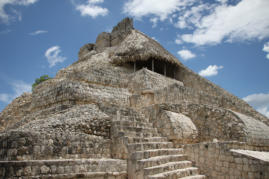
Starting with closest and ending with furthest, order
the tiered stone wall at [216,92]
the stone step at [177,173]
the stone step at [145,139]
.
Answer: the stone step at [177,173]
the stone step at [145,139]
the tiered stone wall at [216,92]

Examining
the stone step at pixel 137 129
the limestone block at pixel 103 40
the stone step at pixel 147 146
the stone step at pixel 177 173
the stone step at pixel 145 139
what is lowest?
the stone step at pixel 177 173

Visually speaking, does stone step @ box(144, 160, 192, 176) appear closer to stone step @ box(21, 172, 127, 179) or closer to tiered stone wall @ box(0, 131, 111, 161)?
stone step @ box(21, 172, 127, 179)

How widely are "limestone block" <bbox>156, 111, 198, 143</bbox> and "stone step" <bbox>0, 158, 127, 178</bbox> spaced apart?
216 centimetres

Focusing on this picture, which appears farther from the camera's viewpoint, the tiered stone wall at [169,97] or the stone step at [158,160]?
the tiered stone wall at [169,97]

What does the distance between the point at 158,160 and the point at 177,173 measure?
1.85 ft

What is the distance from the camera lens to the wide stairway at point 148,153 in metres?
5.72

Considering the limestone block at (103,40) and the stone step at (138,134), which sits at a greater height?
the limestone block at (103,40)

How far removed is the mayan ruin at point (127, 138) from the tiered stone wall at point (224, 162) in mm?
21

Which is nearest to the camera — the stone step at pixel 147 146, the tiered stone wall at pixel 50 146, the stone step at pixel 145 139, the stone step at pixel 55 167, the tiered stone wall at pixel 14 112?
the stone step at pixel 55 167

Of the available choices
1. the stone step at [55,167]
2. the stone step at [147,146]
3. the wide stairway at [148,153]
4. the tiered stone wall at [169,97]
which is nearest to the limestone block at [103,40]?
the tiered stone wall at [169,97]

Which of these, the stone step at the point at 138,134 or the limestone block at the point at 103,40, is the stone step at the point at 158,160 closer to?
the stone step at the point at 138,134

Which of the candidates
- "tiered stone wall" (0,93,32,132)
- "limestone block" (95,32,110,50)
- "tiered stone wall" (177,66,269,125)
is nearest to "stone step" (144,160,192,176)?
"tiered stone wall" (177,66,269,125)

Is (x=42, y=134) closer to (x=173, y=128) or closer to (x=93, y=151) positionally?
(x=93, y=151)

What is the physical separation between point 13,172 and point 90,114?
2884mm
